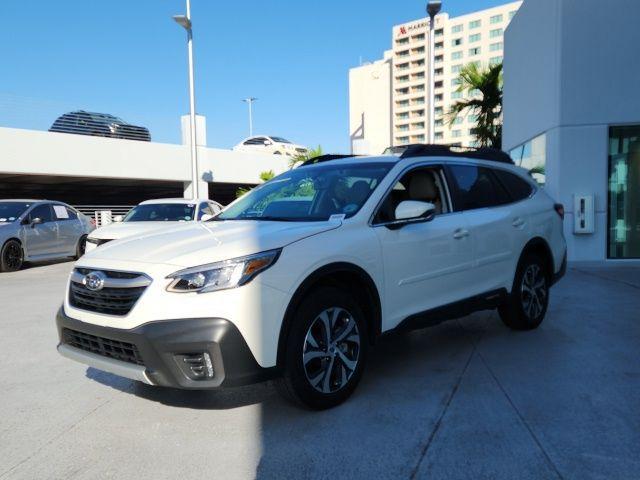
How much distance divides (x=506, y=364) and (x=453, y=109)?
1400 centimetres

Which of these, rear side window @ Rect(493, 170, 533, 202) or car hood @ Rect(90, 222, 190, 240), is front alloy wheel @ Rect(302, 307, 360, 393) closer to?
rear side window @ Rect(493, 170, 533, 202)

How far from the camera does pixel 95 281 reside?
3.27 m

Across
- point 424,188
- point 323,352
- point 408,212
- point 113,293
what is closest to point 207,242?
point 113,293

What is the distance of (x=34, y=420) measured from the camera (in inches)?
137

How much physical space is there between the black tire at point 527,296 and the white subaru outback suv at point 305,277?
69 mm

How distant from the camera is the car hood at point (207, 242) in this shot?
3.08 metres

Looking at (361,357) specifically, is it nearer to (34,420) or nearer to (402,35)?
(34,420)

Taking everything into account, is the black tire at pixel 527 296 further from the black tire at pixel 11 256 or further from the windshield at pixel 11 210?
the windshield at pixel 11 210

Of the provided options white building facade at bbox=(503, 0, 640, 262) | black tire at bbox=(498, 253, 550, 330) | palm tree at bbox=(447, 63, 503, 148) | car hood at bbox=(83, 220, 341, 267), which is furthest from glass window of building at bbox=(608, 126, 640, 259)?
car hood at bbox=(83, 220, 341, 267)

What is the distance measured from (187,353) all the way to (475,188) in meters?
3.05

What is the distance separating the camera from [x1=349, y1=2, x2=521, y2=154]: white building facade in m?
95.6

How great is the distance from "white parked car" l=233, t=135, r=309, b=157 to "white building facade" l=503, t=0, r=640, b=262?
3011 centimetres

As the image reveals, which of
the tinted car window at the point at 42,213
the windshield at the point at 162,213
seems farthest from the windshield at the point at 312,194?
the tinted car window at the point at 42,213

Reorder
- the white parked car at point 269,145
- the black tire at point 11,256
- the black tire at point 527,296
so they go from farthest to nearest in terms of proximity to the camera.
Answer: the white parked car at point 269,145 → the black tire at point 11,256 → the black tire at point 527,296
